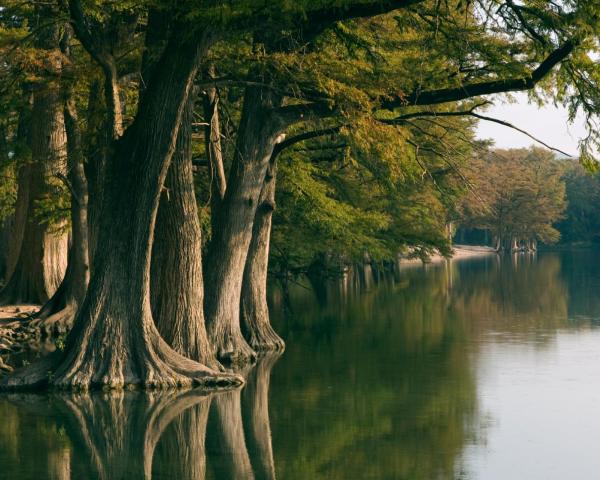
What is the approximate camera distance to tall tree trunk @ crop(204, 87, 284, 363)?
72.3ft

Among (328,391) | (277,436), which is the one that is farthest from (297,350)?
(277,436)

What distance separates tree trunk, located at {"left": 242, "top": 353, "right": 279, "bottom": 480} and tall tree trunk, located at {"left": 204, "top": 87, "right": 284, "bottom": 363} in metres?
0.97

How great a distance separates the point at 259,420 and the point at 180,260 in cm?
525

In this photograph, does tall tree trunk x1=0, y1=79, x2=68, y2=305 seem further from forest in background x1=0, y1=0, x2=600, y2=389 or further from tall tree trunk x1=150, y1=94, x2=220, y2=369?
tall tree trunk x1=150, y1=94, x2=220, y2=369

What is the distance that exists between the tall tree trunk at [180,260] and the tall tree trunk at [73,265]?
6503mm

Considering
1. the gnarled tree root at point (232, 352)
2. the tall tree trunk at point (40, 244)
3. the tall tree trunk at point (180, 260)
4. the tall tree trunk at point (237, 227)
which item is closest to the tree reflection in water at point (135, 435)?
the tall tree trunk at point (180, 260)

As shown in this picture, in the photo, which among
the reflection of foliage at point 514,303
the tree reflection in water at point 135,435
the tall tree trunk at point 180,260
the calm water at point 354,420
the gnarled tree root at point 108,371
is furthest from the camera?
the reflection of foliage at point 514,303

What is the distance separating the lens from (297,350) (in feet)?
81.7

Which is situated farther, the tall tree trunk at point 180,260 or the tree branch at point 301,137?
the tree branch at point 301,137

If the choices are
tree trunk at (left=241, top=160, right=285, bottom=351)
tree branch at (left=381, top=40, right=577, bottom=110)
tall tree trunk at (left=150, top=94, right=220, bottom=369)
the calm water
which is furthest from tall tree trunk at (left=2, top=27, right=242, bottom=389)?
tree trunk at (left=241, top=160, right=285, bottom=351)

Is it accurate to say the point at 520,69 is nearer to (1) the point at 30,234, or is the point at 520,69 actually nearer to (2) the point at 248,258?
(2) the point at 248,258

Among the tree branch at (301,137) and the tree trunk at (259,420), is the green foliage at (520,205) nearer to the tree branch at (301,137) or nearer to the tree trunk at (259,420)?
the tree branch at (301,137)

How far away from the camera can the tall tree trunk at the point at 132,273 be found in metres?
17.5

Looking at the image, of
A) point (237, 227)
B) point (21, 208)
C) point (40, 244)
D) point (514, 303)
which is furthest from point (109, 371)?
point (514, 303)
